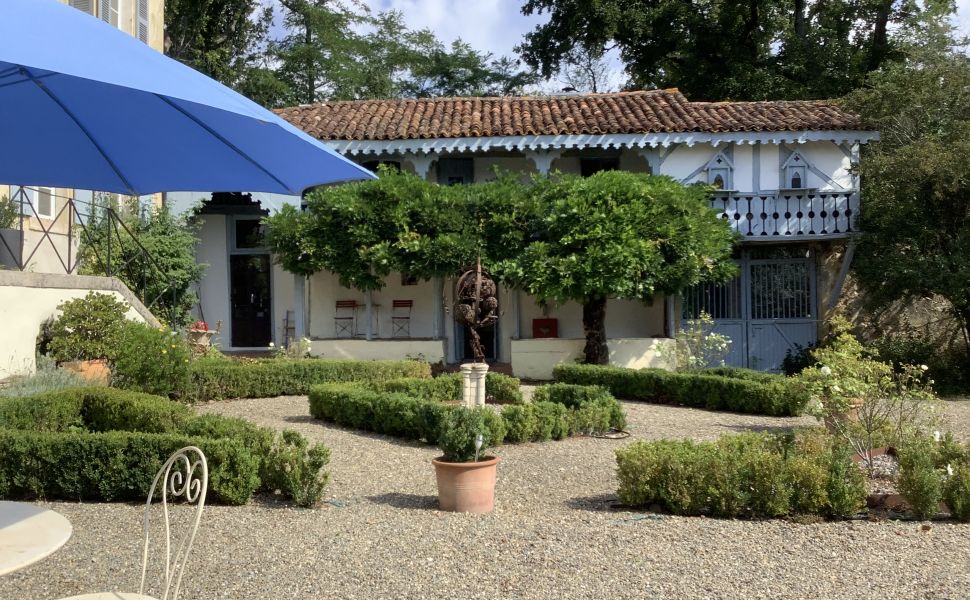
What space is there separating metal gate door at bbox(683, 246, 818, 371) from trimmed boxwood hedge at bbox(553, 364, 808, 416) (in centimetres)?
514

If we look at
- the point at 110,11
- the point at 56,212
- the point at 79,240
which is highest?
the point at 110,11

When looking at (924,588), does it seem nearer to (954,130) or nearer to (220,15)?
(954,130)

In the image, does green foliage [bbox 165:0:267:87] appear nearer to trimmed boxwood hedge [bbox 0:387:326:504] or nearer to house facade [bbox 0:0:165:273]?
house facade [bbox 0:0:165:273]

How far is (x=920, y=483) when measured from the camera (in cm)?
648

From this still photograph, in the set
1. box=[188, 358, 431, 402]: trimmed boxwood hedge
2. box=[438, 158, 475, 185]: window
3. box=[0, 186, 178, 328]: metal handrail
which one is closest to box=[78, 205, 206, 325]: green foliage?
box=[0, 186, 178, 328]: metal handrail

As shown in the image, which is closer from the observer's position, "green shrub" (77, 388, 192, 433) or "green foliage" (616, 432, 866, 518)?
"green foliage" (616, 432, 866, 518)

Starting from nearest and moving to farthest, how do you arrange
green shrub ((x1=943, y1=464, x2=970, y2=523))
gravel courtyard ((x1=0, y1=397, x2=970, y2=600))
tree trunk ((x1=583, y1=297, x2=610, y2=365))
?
gravel courtyard ((x1=0, y1=397, x2=970, y2=600)), green shrub ((x1=943, y1=464, x2=970, y2=523)), tree trunk ((x1=583, y1=297, x2=610, y2=365))

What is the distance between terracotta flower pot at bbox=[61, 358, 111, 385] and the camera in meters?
10.9

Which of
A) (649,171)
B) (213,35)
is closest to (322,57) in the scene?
(213,35)

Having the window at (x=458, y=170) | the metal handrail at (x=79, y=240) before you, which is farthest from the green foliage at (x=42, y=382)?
the window at (x=458, y=170)

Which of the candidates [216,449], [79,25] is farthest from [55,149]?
[216,449]

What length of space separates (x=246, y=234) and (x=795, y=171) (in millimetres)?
12398

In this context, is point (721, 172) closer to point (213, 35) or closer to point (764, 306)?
point (764, 306)

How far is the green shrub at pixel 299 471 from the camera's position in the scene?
22.4 ft
